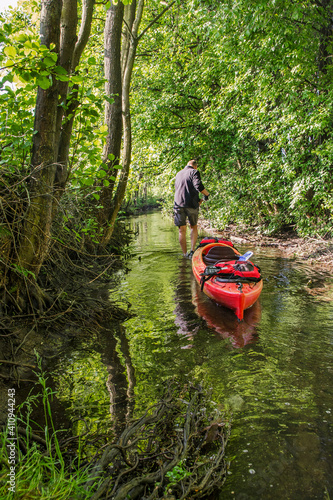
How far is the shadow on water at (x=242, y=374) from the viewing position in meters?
2.25

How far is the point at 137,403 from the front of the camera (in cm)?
291

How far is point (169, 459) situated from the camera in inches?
81.4

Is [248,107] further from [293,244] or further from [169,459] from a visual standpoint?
A: [169,459]

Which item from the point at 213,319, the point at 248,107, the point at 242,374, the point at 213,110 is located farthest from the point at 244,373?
the point at 213,110

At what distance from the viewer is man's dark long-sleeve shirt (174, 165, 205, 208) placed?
356 inches

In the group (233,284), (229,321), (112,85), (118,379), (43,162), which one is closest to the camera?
(118,379)

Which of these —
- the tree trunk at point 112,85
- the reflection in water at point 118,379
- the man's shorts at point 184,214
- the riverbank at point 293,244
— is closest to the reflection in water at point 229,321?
the reflection in water at point 118,379

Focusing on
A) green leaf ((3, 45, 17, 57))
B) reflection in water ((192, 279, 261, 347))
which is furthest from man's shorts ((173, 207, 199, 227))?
green leaf ((3, 45, 17, 57))

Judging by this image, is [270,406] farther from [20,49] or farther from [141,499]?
[20,49]

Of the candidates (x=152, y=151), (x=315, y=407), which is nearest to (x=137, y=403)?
(x=315, y=407)

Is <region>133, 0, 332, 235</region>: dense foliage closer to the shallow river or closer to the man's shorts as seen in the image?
the man's shorts

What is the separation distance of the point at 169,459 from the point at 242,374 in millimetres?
1537

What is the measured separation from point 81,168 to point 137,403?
10.1ft

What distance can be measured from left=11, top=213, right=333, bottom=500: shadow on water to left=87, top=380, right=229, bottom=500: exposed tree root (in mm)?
153
